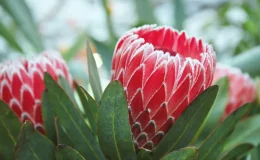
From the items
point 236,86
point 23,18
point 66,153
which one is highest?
point 23,18

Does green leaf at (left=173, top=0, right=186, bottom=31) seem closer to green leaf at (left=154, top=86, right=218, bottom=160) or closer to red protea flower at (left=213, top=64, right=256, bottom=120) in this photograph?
red protea flower at (left=213, top=64, right=256, bottom=120)

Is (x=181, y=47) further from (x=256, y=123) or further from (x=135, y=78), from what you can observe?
(x=256, y=123)

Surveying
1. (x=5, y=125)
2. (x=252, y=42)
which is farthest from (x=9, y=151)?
(x=252, y=42)

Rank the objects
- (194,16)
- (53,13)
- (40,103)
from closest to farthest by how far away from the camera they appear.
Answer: (40,103) < (53,13) < (194,16)

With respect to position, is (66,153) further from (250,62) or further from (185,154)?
(250,62)

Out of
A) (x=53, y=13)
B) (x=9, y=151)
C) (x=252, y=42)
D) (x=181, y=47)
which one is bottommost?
(x=9, y=151)

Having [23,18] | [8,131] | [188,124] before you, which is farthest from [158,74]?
[23,18]
